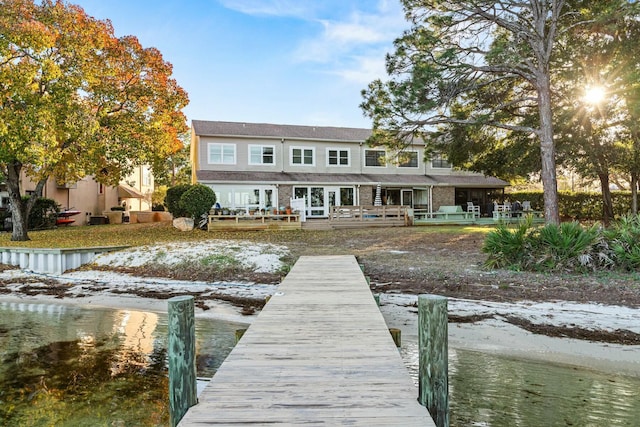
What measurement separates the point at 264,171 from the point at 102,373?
20192 millimetres

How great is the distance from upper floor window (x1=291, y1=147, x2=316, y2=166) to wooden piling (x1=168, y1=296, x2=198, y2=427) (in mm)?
23262

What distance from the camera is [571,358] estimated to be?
5852 millimetres

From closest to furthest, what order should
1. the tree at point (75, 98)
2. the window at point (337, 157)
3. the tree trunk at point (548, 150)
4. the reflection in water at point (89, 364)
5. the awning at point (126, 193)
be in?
the reflection in water at point (89, 364) → the tree at point (75, 98) → the tree trunk at point (548, 150) → the window at point (337, 157) → the awning at point (126, 193)

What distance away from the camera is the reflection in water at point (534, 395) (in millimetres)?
4453

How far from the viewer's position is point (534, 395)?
497 cm

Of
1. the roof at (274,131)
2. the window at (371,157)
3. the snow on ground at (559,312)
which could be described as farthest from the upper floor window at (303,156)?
the snow on ground at (559,312)

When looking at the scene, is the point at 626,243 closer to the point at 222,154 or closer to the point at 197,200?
the point at 197,200

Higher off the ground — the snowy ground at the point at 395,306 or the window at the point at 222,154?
the window at the point at 222,154

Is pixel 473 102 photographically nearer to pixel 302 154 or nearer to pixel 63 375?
pixel 302 154

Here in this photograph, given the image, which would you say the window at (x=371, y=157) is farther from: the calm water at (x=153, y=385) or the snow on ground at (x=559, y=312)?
the calm water at (x=153, y=385)

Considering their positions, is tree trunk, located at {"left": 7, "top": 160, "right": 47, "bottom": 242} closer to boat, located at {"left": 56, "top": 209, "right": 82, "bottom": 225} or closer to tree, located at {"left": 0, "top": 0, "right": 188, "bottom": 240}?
tree, located at {"left": 0, "top": 0, "right": 188, "bottom": 240}

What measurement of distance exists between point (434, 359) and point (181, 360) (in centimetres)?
195

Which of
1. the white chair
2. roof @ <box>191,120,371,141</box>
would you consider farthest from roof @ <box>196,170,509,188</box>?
roof @ <box>191,120,371,141</box>

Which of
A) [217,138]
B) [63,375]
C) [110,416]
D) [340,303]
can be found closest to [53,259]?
[63,375]
